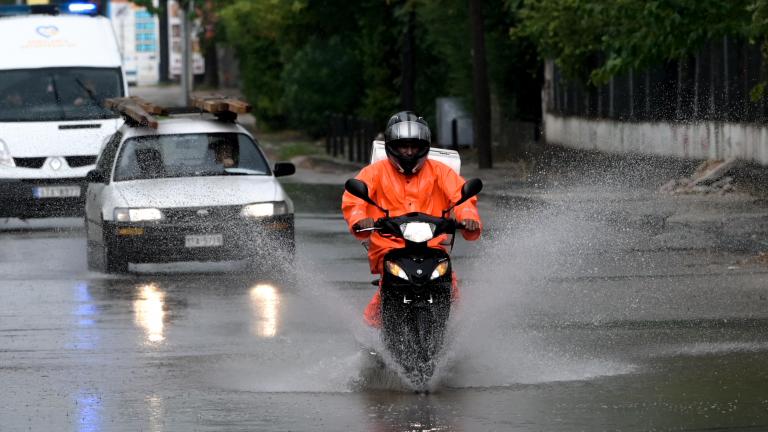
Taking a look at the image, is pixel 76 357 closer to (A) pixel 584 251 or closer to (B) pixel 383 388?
(B) pixel 383 388

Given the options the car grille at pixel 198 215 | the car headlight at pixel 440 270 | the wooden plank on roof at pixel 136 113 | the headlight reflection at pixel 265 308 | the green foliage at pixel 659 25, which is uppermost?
the green foliage at pixel 659 25

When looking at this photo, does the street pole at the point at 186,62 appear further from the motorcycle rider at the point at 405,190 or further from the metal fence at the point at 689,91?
the motorcycle rider at the point at 405,190

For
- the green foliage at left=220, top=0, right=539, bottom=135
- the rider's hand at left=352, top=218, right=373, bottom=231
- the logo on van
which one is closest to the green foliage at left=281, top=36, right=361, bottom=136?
the green foliage at left=220, top=0, right=539, bottom=135

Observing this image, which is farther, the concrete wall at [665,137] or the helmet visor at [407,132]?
the concrete wall at [665,137]

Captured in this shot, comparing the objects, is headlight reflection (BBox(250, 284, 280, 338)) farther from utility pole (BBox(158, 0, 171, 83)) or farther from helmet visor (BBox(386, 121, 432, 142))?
utility pole (BBox(158, 0, 171, 83))

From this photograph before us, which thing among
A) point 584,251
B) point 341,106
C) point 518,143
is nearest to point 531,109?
point 518,143

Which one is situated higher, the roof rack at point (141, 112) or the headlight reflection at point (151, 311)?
the roof rack at point (141, 112)

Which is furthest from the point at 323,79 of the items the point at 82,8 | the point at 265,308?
the point at 265,308

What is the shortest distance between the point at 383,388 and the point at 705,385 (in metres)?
1.76

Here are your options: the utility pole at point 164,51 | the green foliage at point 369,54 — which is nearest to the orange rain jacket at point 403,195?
the green foliage at point 369,54

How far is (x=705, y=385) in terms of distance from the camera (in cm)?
991

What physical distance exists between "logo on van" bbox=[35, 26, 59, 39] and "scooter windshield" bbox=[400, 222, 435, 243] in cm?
1620

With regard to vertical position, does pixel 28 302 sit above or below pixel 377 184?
below

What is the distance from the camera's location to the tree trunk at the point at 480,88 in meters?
32.2
